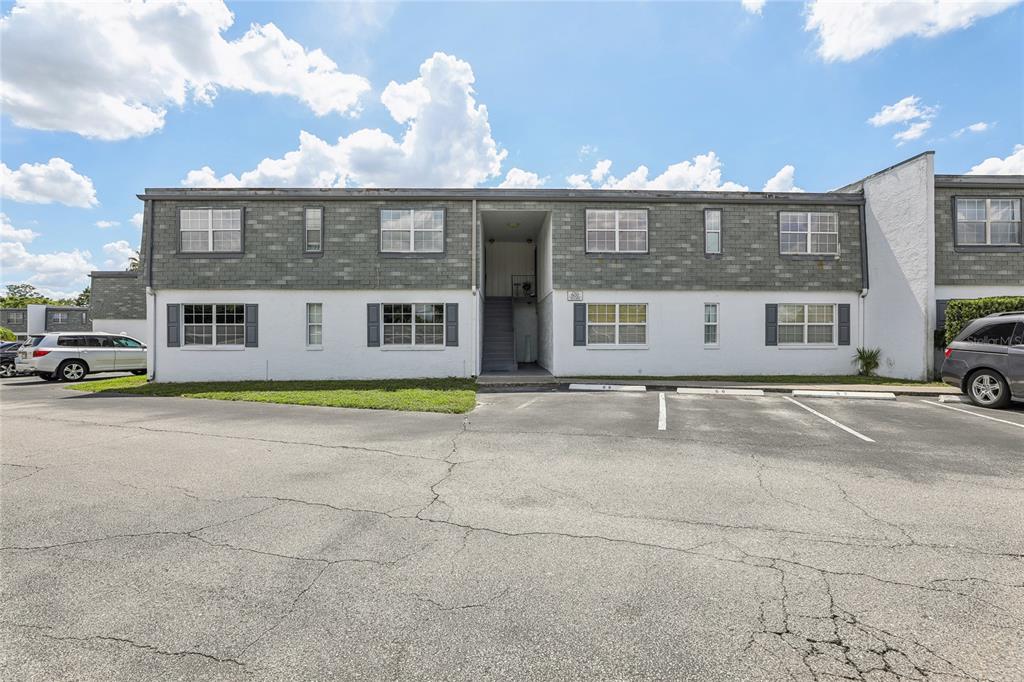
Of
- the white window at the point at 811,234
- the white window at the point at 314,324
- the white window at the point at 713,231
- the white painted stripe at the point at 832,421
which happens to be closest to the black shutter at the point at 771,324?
the white window at the point at 811,234

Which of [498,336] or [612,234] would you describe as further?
[498,336]

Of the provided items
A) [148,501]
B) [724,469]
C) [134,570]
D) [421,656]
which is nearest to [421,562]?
[421,656]

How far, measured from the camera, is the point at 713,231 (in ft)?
56.2

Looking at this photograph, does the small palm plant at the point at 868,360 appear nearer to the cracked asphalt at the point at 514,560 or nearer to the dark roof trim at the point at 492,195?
the dark roof trim at the point at 492,195

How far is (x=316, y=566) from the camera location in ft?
11.7

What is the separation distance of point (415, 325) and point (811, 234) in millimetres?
14338

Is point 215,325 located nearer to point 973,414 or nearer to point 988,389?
point 973,414

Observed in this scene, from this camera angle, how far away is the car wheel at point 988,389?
10.4 m

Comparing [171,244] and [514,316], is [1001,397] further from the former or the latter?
[171,244]

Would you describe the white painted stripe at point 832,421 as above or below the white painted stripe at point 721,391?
below

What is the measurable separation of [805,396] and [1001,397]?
3603 mm

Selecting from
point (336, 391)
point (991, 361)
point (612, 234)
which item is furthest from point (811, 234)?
point (336, 391)

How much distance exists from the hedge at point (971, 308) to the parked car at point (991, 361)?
133 inches

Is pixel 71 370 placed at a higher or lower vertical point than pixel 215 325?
lower
